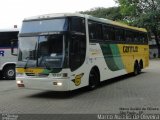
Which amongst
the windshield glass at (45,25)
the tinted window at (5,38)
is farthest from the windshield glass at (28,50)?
the tinted window at (5,38)

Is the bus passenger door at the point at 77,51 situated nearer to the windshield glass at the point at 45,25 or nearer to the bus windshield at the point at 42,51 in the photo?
the bus windshield at the point at 42,51

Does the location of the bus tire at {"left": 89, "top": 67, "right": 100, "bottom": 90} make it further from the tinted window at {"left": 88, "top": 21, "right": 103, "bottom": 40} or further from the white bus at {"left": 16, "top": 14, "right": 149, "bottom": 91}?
the tinted window at {"left": 88, "top": 21, "right": 103, "bottom": 40}

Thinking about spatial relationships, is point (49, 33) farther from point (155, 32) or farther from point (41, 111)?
point (155, 32)

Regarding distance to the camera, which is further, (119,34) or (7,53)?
(7,53)

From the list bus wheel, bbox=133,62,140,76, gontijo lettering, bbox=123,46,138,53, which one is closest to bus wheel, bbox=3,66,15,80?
gontijo lettering, bbox=123,46,138,53

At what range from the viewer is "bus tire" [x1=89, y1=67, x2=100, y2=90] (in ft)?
50.9

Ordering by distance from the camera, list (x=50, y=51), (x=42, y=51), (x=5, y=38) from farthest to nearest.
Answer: (x=5, y=38) → (x=42, y=51) → (x=50, y=51)

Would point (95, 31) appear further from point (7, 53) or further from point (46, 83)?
point (7, 53)

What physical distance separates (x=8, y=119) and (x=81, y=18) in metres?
6.18

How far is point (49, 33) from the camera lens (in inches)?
535

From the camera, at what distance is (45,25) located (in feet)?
45.9

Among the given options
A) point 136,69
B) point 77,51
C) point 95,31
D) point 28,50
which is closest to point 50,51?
point 28,50

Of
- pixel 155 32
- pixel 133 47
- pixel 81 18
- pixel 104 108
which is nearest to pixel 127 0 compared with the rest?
pixel 155 32

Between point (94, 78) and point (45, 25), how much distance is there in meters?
3.43
